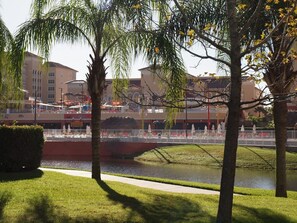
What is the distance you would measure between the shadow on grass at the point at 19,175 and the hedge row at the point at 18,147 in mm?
258

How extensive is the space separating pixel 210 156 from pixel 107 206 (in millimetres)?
29613

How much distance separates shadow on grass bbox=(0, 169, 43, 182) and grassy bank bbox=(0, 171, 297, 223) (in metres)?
0.39

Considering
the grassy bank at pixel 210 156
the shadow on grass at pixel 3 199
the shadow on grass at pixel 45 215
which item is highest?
the shadow on grass at pixel 3 199

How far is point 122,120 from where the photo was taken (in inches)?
2441

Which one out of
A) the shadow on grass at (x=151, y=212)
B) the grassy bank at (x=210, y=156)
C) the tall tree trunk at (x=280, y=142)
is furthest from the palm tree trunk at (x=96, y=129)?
the grassy bank at (x=210, y=156)

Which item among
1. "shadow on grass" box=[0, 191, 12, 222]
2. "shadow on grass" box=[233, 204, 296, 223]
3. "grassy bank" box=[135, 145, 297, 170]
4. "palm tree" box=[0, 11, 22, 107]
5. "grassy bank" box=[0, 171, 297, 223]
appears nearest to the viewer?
"grassy bank" box=[0, 171, 297, 223]

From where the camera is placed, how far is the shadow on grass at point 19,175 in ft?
38.6

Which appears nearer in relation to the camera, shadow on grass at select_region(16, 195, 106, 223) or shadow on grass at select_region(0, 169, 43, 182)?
shadow on grass at select_region(16, 195, 106, 223)

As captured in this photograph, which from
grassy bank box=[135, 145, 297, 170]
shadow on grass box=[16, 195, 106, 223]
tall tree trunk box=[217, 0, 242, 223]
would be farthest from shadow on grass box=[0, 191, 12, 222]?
grassy bank box=[135, 145, 297, 170]

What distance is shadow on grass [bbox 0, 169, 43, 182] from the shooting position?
1176 cm

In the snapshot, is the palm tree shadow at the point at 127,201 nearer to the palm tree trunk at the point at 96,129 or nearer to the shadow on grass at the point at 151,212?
the shadow on grass at the point at 151,212

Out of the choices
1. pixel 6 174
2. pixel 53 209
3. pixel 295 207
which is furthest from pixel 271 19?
pixel 6 174

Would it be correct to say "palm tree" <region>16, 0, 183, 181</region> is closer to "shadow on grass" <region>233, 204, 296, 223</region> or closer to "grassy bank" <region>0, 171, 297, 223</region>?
"grassy bank" <region>0, 171, 297, 223</region>

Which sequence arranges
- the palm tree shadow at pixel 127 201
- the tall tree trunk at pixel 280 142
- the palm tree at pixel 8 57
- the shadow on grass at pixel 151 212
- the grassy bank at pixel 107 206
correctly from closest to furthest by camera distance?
the shadow on grass at pixel 151 212, the grassy bank at pixel 107 206, the palm tree shadow at pixel 127 201, the palm tree at pixel 8 57, the tall tree trunk at pixel 280 142
